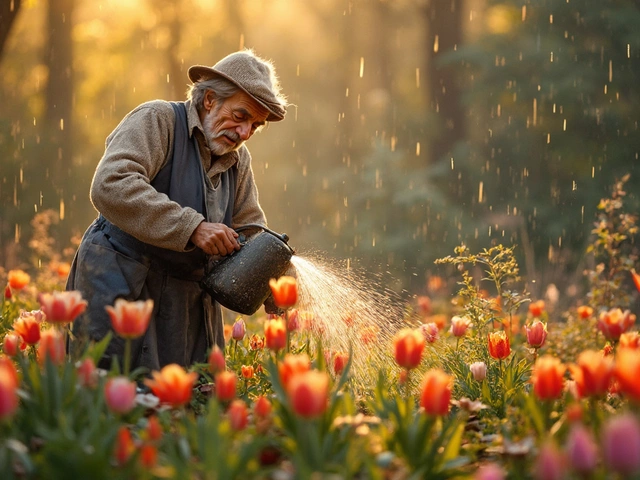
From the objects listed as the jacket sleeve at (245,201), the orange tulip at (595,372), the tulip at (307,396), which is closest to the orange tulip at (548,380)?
the orange tulip at (595,372)

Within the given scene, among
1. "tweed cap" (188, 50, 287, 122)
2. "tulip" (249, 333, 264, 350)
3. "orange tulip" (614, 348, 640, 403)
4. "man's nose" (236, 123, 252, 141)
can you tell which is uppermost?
"tweed cap" (188, 50, 287, 122)

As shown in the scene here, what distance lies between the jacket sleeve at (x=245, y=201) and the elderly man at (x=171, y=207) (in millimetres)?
154

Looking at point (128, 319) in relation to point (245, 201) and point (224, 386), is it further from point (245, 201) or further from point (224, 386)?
point (245, 201)

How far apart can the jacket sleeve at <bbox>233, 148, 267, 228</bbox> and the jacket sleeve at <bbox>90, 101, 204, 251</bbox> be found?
2.53 feet

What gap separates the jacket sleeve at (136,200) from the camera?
3350 millimetres

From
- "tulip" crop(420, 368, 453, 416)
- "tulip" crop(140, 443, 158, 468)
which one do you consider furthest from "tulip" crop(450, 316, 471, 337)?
"tulip" crop(140, 443, 158, 468)

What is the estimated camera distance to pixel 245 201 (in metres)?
4.24

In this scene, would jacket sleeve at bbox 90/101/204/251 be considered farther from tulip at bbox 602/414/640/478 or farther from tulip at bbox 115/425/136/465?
tulip at bbox 602/414/640/478

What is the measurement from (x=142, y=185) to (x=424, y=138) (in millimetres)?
13230

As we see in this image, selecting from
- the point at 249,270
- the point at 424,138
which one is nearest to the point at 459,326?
the point at 249,270

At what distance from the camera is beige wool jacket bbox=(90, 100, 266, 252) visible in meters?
3.35

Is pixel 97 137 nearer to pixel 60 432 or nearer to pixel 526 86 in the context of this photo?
pixel 526 86

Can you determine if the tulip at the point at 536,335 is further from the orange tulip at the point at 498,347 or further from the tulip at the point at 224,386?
the tulip at the point at 224,386

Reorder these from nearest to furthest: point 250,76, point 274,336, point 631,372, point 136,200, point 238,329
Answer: point 631,372 → point 274,336 → point 136,200 → point 250,76 → point 238,329
